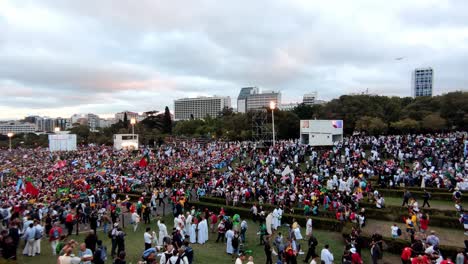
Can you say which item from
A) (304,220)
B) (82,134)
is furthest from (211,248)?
(82,134)

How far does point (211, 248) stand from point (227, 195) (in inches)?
291

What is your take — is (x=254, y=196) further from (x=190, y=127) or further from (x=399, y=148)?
(x=190, y=127)

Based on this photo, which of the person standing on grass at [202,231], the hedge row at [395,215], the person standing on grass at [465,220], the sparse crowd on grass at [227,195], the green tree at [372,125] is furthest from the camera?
the green tree at [372,125]

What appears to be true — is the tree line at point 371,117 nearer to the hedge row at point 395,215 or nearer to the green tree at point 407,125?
the green tree at point 407,125

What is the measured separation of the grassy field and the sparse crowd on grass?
0.41 meters

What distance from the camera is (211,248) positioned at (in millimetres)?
16391

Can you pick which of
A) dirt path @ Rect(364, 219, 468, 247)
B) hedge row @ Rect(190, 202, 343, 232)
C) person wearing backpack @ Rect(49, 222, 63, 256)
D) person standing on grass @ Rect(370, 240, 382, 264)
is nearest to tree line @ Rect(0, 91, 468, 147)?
hedge row @ Rect(190, 202, 343, 232)

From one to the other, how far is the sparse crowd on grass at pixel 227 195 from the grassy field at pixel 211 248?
415 millimetres

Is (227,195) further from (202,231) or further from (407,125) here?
(407,125)

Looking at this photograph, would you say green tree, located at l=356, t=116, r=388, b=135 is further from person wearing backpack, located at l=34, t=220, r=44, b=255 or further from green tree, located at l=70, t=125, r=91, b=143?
green tree, located at l=70, t=125, r=91, b=143

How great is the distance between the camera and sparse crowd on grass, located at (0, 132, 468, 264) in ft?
44.6

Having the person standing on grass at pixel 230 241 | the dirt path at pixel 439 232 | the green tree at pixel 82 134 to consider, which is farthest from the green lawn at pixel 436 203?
the green tree at pixel 82 134

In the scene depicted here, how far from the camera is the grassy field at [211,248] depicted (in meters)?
13.9

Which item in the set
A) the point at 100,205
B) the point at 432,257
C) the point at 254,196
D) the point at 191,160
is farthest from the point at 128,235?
the point at 191,160
